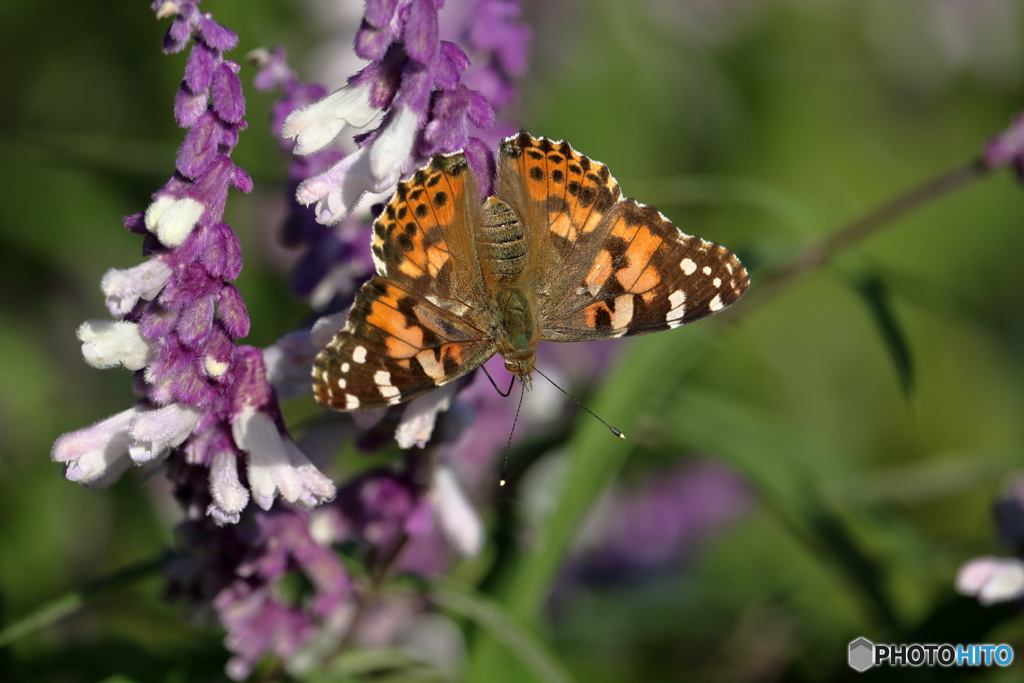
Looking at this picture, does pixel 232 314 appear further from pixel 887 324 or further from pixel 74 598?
pixel 887 324

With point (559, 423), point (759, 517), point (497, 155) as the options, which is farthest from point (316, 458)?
point (759, 517)

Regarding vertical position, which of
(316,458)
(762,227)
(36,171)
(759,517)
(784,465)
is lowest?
(316,458)

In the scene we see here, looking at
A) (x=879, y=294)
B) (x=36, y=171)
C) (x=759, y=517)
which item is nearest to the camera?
(x=879, y=294)

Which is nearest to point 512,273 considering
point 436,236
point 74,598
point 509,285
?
point 509,285

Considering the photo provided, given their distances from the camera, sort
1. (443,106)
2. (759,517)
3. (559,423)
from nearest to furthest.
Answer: (443,106) → (559,423) → (759,517)

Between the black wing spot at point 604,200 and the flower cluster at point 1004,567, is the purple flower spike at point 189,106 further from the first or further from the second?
the flower cluster at point 1004,567

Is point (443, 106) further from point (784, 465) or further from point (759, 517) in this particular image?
point (759, 517)
